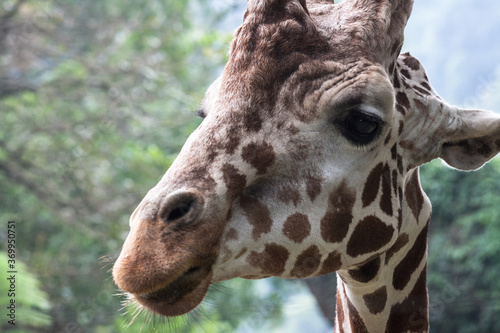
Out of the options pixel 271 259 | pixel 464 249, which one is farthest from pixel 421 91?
pixel 464 249

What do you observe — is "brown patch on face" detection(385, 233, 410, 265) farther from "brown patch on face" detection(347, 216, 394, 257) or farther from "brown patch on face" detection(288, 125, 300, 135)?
"brown patch on face" detection(288, 125, 300, 135)

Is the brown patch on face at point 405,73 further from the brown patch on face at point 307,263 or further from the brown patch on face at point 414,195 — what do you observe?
the brown patch on face at point 307,263

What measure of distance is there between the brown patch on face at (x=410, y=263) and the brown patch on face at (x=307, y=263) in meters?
0.38

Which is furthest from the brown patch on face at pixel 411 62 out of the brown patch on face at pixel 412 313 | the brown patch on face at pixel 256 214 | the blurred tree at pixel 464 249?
the blurred tree at pixel 464 249

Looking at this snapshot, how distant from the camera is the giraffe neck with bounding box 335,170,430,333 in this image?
1612 mm

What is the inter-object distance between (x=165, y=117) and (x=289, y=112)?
19.5 feet

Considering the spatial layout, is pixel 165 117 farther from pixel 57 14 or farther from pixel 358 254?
pixel 358 254

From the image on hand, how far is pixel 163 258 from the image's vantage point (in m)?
1.16

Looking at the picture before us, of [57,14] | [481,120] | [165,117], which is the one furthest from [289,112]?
[57,14]

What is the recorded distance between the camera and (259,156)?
131 centimetres

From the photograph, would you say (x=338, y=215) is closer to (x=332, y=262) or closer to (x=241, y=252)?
(x=332, y=262)

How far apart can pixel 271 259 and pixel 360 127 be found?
1.34 ft

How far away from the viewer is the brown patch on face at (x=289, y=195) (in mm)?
1346

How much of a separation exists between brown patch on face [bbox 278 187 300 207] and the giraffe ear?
57 cm
